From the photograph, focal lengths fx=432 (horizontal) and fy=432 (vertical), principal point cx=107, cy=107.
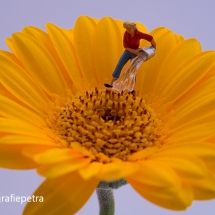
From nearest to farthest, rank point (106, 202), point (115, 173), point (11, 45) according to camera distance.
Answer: point (115, 173)
point (106, 202)
point (11, 45)

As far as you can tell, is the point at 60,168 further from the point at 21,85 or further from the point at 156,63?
the point at 156,63

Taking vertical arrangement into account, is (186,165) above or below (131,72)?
below

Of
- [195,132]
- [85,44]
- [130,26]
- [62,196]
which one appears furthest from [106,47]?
[62,196]

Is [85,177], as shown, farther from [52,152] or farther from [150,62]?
[150,62]

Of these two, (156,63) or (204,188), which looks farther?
(156,63)

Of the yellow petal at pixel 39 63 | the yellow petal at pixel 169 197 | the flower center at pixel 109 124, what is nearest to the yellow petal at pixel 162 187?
the yellow petal at pixel 169 197

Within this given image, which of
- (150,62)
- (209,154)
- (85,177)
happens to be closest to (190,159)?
(209,154)
